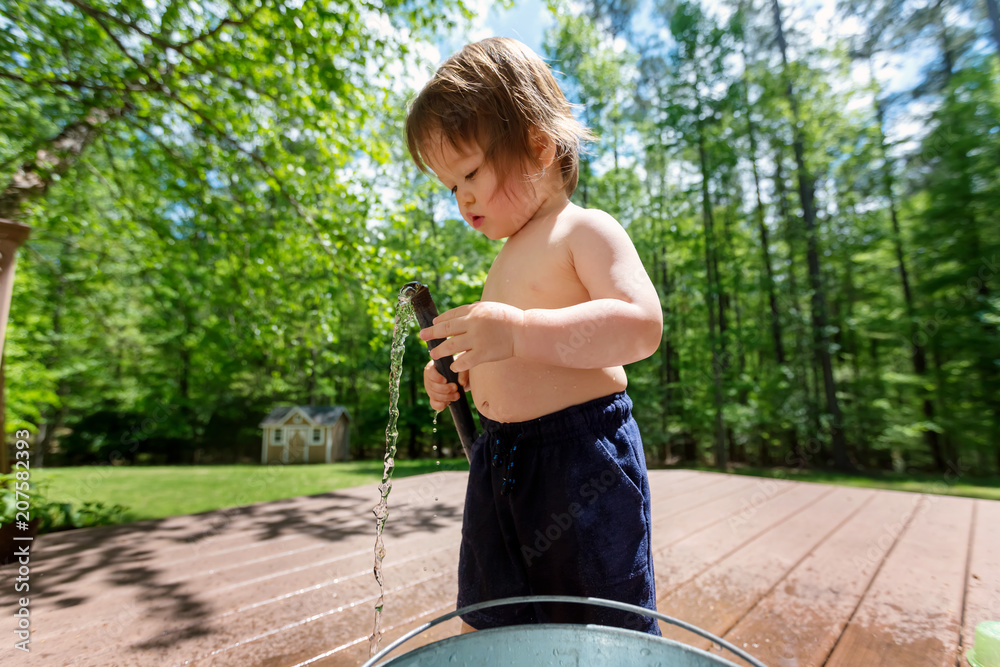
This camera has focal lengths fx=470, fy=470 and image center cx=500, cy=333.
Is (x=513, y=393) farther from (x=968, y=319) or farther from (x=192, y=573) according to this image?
(x=968, y=319)

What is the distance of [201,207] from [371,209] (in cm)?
163

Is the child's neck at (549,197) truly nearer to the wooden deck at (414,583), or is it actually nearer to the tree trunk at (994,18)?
the wooden deck at (414,583)

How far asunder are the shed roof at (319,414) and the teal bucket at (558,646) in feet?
30.8

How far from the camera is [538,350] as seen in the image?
79 centimetres

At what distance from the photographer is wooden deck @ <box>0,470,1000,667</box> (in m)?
1.41

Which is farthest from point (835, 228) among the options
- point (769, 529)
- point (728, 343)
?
point (769, 529)

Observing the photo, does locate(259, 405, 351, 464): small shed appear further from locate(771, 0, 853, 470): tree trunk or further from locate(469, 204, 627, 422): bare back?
locate(771, 0, 853, 470): tree trunk

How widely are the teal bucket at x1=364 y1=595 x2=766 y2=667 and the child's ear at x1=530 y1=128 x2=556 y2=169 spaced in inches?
34.8

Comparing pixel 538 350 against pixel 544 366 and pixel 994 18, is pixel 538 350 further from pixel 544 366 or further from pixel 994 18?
pixel 994 18

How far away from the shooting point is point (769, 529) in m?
2.65

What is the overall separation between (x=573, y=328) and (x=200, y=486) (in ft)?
26.2

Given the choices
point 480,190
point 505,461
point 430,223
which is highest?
point 430,223

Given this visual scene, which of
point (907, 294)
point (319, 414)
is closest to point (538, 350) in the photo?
point (319, 414)

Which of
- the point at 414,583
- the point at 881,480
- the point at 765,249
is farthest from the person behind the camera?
the point at 765,249
